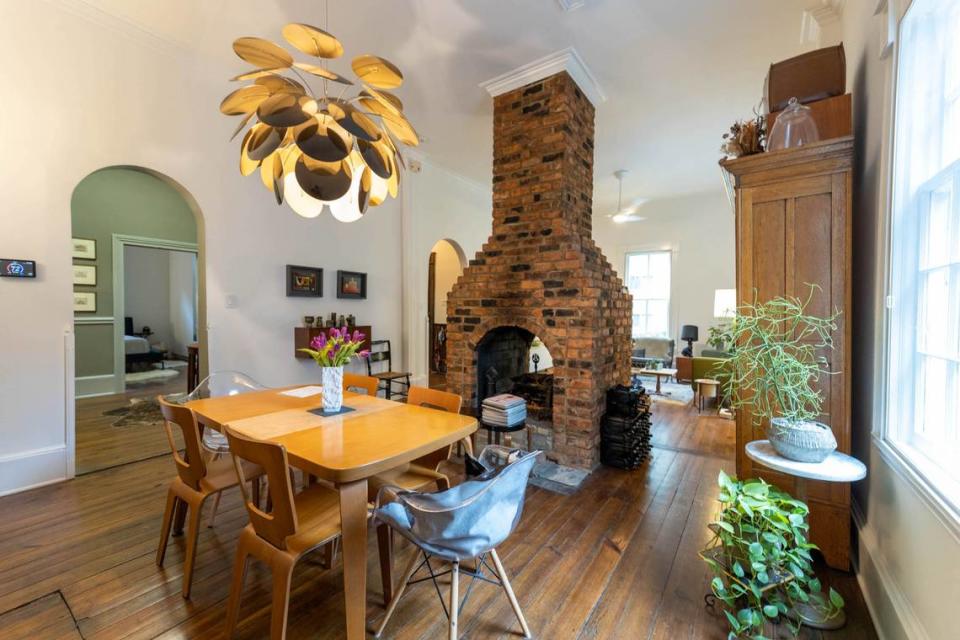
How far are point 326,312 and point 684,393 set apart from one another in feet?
17.4

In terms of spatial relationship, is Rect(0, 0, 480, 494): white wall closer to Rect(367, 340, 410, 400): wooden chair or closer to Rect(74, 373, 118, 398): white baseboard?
Rect(367, 340, 410, 400): wooden chair

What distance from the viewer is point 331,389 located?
2031 mm

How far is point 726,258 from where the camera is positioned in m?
7.12

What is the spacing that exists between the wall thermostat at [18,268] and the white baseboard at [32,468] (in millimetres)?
1194

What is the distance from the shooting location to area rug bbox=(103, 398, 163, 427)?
4.16 metres

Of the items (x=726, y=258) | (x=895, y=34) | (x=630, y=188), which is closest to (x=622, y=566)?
(x=895, y=34)

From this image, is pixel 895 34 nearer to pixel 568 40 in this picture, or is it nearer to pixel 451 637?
pixel 568 40

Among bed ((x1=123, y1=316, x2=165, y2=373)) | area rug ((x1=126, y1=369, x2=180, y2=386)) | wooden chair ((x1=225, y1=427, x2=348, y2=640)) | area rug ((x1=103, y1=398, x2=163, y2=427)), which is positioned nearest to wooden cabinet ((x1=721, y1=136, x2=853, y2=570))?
wooden chair ((x1=225, y1=427, x2=348, y2=640))

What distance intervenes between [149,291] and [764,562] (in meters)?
10.5

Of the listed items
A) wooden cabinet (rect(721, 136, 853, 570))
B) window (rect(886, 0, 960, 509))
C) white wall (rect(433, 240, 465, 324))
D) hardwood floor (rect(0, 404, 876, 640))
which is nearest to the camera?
window (rect(886, 0, 960, 509))

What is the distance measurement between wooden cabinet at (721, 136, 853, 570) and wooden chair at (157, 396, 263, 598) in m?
2.62

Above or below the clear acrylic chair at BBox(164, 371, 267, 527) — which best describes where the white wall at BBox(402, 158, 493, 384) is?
above

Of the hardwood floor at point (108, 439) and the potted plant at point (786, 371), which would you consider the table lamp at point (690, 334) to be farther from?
the hardwood floor at point (108, 439)

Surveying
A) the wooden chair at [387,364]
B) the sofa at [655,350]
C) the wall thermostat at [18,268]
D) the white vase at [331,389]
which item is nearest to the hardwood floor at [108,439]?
the wall thermostat at [18,268]
